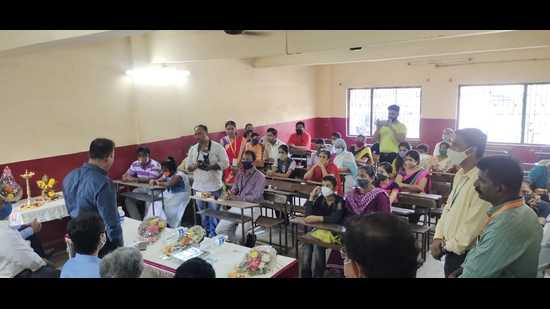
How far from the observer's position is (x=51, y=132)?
6078mm

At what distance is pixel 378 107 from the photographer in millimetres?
11477

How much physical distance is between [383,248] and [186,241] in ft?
8.82

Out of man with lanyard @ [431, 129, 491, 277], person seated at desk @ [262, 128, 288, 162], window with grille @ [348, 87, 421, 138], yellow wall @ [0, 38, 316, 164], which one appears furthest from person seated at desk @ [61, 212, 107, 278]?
window with grille @ [348, 87, 421, 138]

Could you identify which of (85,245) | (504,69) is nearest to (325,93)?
(504,69)

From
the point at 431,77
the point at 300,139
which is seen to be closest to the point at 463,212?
the point at 300,139

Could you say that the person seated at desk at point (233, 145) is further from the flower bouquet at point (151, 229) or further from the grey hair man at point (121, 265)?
the grey hair man at point (121, 265)

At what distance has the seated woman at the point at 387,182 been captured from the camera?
508 cm

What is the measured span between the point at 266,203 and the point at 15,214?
321 cm

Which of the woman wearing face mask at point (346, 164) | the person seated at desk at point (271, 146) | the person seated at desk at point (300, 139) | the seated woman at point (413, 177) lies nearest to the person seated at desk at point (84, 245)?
the seated woman at point (413, 177)

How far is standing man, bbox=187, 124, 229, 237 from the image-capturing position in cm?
586

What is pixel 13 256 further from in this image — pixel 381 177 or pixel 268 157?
pixel 268 157
